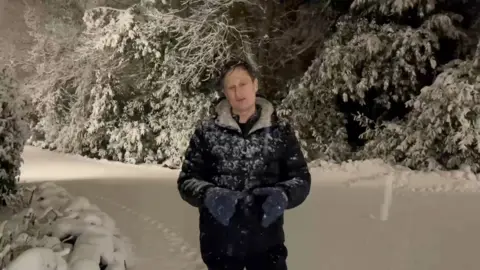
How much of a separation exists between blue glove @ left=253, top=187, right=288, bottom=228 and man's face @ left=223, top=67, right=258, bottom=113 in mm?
381

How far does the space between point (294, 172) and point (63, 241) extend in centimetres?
296

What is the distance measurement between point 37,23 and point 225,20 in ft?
21.8

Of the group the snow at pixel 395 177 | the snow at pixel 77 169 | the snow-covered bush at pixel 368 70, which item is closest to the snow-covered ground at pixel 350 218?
the snow at pixel 395 177

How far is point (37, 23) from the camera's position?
621 inches

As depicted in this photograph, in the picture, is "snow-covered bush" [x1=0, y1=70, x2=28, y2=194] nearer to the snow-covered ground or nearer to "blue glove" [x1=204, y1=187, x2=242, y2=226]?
the snow-covered ground

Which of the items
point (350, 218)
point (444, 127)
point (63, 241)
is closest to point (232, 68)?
point (63, 241)

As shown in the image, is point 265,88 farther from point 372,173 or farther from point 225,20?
point 372,173

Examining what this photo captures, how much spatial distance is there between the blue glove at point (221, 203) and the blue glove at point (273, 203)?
5.2 inches

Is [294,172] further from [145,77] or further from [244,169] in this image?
[145,77]

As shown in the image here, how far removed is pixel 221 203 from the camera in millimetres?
2357

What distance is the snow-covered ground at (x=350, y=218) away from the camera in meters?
4.89

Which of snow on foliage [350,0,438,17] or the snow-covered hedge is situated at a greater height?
snow on foliage [350,0,438,17]

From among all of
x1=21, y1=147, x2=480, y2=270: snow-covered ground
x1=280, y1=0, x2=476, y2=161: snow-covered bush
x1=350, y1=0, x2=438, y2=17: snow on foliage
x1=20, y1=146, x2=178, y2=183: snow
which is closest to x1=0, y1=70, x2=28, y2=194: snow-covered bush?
x1=21, y1=147, x2=480, y2=270: snow-covered ground

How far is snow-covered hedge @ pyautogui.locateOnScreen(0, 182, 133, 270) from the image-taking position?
12.6 feet
